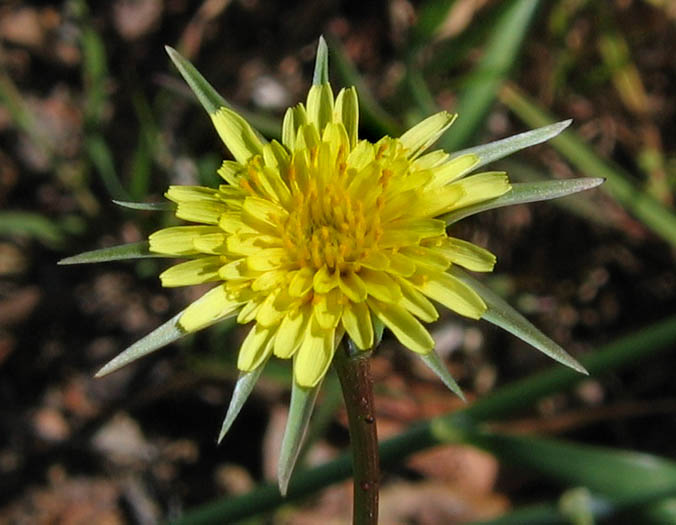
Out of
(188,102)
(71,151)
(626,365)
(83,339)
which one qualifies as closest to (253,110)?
(188,102)

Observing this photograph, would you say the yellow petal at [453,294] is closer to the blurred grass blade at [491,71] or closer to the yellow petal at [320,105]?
the yellow petal at [320,105]

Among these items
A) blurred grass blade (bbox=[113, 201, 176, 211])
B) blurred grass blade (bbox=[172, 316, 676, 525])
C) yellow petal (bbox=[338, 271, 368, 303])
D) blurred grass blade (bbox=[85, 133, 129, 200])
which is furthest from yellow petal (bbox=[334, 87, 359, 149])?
blurred grass blade (bbox=[85, 133, 129, 200])

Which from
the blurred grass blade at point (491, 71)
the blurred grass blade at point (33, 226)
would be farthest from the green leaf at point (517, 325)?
the blurred grass blade at point (33, 226)

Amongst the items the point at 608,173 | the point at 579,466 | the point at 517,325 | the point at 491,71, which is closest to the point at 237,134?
the point at 517,325

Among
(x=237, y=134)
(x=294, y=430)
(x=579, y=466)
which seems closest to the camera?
(x=294, y=430)

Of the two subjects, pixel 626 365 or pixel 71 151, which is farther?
pixel 71 151

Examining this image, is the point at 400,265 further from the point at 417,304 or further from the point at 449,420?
the point at 449,420

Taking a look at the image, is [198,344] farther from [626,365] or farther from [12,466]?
[626,365]
